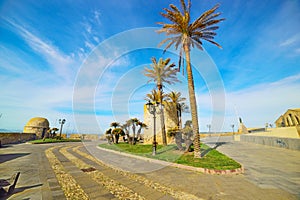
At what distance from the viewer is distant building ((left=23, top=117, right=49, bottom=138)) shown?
4084 centimetres

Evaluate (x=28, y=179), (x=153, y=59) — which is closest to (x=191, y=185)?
(x=28, y=179)

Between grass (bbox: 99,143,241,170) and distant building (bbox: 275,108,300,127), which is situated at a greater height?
distant building (bbox: 275,108,300,127)

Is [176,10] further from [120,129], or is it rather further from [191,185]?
[120,129]

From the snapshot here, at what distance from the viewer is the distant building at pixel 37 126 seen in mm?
40838

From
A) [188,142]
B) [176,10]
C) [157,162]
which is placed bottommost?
[157,162]

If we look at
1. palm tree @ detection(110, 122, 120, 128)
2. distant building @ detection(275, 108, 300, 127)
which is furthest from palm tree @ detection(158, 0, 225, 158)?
distant building @ detection(275, 108, 300, 127)

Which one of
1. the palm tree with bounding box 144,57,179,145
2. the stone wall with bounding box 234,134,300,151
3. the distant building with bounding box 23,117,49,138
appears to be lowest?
the stone wall with bounding box 234,134,300,151

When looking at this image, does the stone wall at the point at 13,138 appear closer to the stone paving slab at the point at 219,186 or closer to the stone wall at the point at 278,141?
the stone paving slab at the point at 219,186

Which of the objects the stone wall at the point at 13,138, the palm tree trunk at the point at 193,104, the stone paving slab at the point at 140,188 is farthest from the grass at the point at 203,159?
the stone wall at the point at 13,138

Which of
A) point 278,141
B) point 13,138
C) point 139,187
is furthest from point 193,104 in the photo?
point 13,138

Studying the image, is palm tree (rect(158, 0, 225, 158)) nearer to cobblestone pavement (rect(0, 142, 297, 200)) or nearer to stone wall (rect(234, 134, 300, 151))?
cobblestone pavement (rect(0, 142, 297, 200))

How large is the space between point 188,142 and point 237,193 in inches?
334

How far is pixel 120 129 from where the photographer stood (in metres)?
25.5

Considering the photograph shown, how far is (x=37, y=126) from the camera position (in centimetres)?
4138
